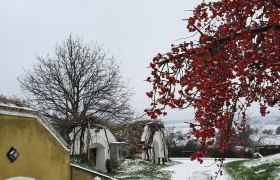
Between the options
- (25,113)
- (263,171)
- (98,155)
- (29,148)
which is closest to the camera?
(25,113)

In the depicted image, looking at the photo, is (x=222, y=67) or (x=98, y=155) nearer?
(x=222, y=67)

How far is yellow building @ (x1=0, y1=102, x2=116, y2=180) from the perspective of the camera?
8.55m

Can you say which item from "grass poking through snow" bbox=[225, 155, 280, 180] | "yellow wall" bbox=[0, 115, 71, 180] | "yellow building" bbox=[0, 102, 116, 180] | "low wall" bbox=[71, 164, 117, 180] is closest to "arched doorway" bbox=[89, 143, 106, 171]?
"grass poking through snow" bbox=[225, 155, 280, 180]

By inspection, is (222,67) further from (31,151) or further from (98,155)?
(98,155)

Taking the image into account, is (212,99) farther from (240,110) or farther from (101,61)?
(101,61)

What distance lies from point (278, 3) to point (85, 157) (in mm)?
18283

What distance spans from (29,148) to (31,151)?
0.38ft

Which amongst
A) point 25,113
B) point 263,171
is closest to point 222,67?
point 25,113

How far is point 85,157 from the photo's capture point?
72.5 feet

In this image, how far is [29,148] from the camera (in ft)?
30.8

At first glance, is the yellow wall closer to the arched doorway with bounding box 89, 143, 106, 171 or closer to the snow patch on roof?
the snow patch on roof

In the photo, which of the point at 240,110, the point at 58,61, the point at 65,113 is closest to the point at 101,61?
the point at 58,61

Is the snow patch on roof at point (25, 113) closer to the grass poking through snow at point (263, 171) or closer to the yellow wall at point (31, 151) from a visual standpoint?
the yellow wall at point (31, 151)

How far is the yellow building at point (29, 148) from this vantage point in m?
8.55
